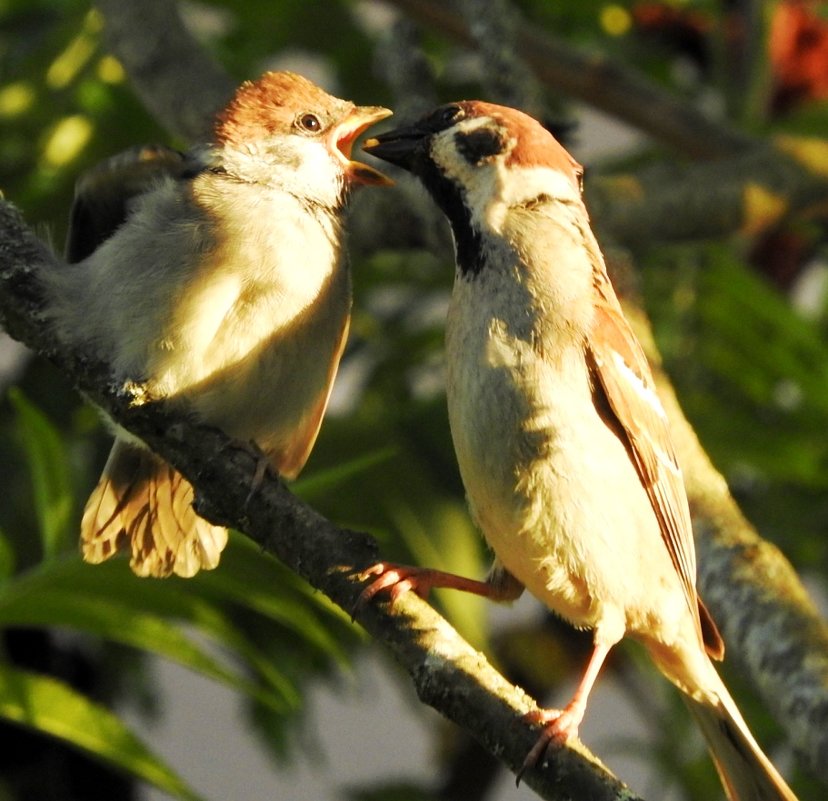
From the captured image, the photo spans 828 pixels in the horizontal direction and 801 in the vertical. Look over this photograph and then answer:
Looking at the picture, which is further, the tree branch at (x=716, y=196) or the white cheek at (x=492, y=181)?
the tree branch at (x=716, y=196)

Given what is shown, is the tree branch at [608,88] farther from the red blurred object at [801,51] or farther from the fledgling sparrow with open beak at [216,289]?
the fledgling sparrow with open beak at [216,289]

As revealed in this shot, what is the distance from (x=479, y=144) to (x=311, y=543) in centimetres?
66

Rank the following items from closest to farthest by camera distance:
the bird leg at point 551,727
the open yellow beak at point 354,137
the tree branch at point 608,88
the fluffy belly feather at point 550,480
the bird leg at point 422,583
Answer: the bird leg at point 551,727 → the bird leg at point 422,583 → the fluffy belly feather at point 550,480 → the open yellow beak at point 354,137 → the tree branch at point 608,88

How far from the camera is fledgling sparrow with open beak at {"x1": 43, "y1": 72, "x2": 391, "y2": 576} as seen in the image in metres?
1.95

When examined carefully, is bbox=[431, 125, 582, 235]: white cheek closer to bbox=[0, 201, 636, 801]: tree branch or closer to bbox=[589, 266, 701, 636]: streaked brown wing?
bbox=[589, 266, 701, 636]: streaked brown wing

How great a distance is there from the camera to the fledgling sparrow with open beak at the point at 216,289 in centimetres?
195

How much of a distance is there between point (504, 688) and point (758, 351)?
167 centimetres

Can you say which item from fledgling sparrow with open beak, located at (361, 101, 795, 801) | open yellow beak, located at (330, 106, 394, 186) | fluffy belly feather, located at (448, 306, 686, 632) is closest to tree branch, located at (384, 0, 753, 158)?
open yellow beak, located at (330, 106, 394, 186)

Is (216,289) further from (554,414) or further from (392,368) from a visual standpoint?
(392,368)

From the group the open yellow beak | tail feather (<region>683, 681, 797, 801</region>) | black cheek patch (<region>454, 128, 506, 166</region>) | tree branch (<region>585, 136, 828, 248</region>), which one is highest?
black cheek patch (<region>454, 128, 506, 166</region>)

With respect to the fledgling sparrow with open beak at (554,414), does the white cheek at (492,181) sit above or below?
above

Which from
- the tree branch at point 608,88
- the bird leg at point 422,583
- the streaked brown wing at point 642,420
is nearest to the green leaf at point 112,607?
the bird leg at point 422,583

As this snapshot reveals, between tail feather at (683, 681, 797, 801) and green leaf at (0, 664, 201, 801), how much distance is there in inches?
29.4

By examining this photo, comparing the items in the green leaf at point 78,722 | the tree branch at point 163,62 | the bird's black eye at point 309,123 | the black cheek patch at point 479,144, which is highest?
the black cheek patch at point 479,144
